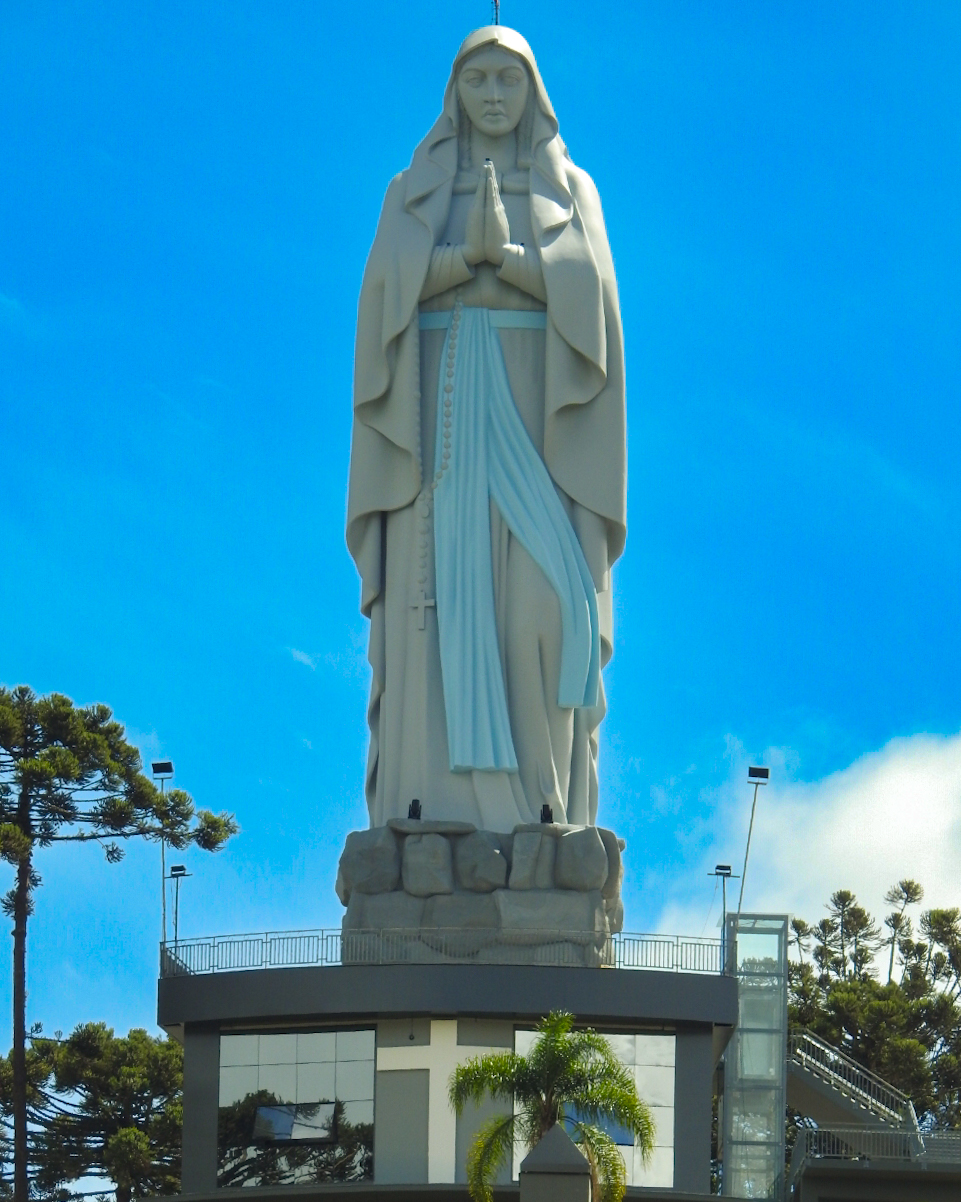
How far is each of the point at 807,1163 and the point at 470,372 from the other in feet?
42.7

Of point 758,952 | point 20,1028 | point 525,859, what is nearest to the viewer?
point 525,859

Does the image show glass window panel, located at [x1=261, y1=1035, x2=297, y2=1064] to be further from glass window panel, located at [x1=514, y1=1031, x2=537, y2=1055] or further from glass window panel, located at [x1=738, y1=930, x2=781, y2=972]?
glass window panel, located at [x1=738, y1=930, x2=781, y2=972]

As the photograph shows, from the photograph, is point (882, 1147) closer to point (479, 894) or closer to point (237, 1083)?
point (479, 894)

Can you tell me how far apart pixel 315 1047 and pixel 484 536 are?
8.23 m

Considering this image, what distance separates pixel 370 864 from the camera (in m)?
40.1

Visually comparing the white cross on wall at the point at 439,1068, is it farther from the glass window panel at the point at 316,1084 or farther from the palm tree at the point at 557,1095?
the palm tree at the point at 557,1095

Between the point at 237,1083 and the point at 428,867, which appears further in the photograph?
the point at 428,867

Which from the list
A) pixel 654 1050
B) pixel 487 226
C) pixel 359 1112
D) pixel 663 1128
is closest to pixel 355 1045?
pixel 359 1112

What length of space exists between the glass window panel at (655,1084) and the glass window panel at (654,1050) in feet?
0.32

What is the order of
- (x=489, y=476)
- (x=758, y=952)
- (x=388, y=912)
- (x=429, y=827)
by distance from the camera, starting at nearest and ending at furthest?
1. (x=388, y=912)
2. (x=429, y=827)
3. (x=758, y=952)
4. (x=489, y=476)

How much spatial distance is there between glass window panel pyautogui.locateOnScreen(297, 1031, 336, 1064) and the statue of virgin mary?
3.65m

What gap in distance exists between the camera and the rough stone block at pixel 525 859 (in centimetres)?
3966

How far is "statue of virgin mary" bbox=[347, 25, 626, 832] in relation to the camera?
41.7m

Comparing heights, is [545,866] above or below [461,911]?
above
